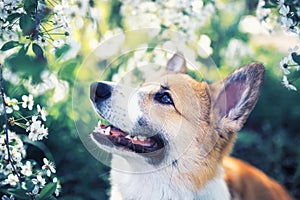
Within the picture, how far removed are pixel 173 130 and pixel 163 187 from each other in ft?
0.94

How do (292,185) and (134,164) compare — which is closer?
(134,164)

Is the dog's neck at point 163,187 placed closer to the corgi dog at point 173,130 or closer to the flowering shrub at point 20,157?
the corgi dog at point 173,130

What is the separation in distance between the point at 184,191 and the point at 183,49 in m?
0.92

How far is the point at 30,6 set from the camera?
2168 mm

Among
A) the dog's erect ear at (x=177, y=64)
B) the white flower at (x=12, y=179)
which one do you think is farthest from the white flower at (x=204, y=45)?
the white flower at (x=12, y=179)

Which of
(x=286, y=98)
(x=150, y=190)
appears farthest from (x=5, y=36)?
(x=286, y=98)

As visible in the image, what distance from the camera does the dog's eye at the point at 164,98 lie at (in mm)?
2393

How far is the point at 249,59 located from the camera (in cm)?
437

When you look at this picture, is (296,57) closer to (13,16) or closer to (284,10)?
(284,10)

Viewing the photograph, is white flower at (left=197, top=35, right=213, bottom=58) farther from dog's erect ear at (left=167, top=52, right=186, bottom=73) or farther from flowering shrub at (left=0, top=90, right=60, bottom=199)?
flowering shrub at (left=0, top=90, right=60, bottom=199)

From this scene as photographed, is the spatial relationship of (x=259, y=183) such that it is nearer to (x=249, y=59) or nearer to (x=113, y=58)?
(x=113, y=58)

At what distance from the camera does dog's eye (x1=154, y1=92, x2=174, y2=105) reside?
2393 mm

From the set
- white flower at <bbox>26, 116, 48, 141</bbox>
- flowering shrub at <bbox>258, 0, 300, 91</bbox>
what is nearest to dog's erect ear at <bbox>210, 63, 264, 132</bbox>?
flowering shrub at <bbox>258, 0, 300, 91</bbox>

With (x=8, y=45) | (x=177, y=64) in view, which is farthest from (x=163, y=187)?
(x=8, y=45)
